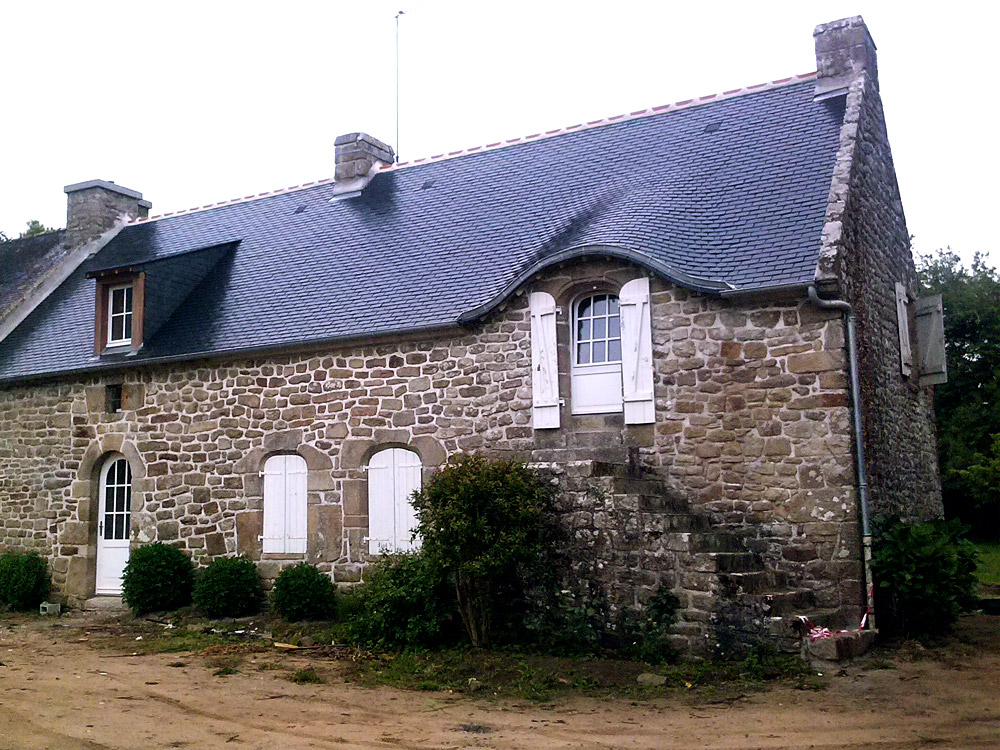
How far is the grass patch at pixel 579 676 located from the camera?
793cm

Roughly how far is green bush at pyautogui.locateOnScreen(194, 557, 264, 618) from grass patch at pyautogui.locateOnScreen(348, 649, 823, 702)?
3.54 metres

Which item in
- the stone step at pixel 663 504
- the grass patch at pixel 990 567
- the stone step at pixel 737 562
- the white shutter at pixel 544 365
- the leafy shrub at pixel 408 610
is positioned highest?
the white shutter at pixel 544 365

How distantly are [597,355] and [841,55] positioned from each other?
16.6 feet

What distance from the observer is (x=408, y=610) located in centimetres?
1012

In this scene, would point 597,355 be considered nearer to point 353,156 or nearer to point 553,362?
point 553,362

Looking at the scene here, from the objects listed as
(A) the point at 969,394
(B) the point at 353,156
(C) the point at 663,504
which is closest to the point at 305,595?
(C) the point at 663,504

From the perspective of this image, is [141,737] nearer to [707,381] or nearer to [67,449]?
[707,381]

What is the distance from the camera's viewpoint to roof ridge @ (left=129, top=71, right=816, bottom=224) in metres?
13.2

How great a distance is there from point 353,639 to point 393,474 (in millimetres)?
2170

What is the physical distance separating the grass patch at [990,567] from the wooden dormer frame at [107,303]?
1139 centimetres

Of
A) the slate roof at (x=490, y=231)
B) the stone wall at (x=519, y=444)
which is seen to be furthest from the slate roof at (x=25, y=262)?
the stone wall at (x=519, y=444)

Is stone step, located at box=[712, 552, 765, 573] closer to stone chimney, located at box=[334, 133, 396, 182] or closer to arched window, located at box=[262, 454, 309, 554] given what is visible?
arched window, located at box=[262, 454, 309, 554]

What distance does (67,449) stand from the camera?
47.2ft

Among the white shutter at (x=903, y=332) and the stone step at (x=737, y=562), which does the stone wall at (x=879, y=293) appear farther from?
the stone step at (x=737, y=562)
